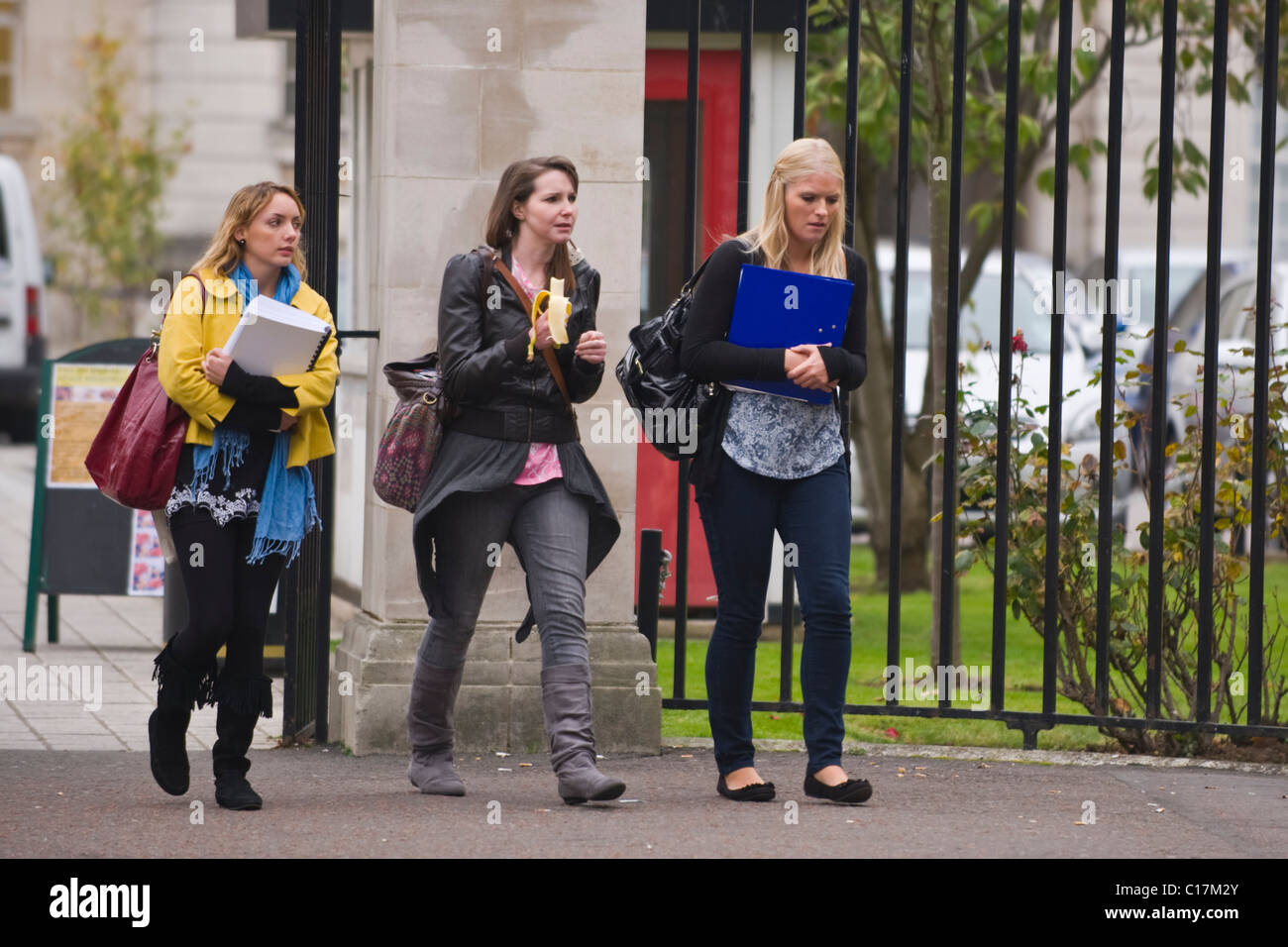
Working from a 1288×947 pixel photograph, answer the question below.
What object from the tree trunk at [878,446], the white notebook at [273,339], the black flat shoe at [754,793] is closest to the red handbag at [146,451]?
A: the white notebook at [273,339]

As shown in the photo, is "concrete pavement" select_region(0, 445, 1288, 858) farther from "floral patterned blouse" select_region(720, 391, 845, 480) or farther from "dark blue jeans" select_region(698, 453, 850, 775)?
"floral patterned blouse" select_region(720, 391, 845, 480)

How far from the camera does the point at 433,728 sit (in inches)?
227

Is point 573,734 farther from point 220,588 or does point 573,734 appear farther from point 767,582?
point 220,588

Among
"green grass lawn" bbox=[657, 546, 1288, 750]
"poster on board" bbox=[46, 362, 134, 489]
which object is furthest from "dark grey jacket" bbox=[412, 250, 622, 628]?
"poster on board" bbox=[46, 362, 134, 489]

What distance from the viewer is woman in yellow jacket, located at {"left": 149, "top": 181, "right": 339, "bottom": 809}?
211 inches

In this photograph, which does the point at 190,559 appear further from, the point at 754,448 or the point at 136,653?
the point at 136,653

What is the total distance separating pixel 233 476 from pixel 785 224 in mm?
1634

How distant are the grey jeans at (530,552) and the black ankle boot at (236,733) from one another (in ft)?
1.77

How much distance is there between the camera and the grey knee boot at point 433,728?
575 centimetres

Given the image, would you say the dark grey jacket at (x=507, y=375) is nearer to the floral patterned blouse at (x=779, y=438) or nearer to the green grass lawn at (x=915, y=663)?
the floral patterned blouse at (x=779, y=438)

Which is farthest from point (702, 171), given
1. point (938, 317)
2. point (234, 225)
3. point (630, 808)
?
point (630, 808)

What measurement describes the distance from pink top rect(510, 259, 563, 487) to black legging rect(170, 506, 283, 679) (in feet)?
2.27
